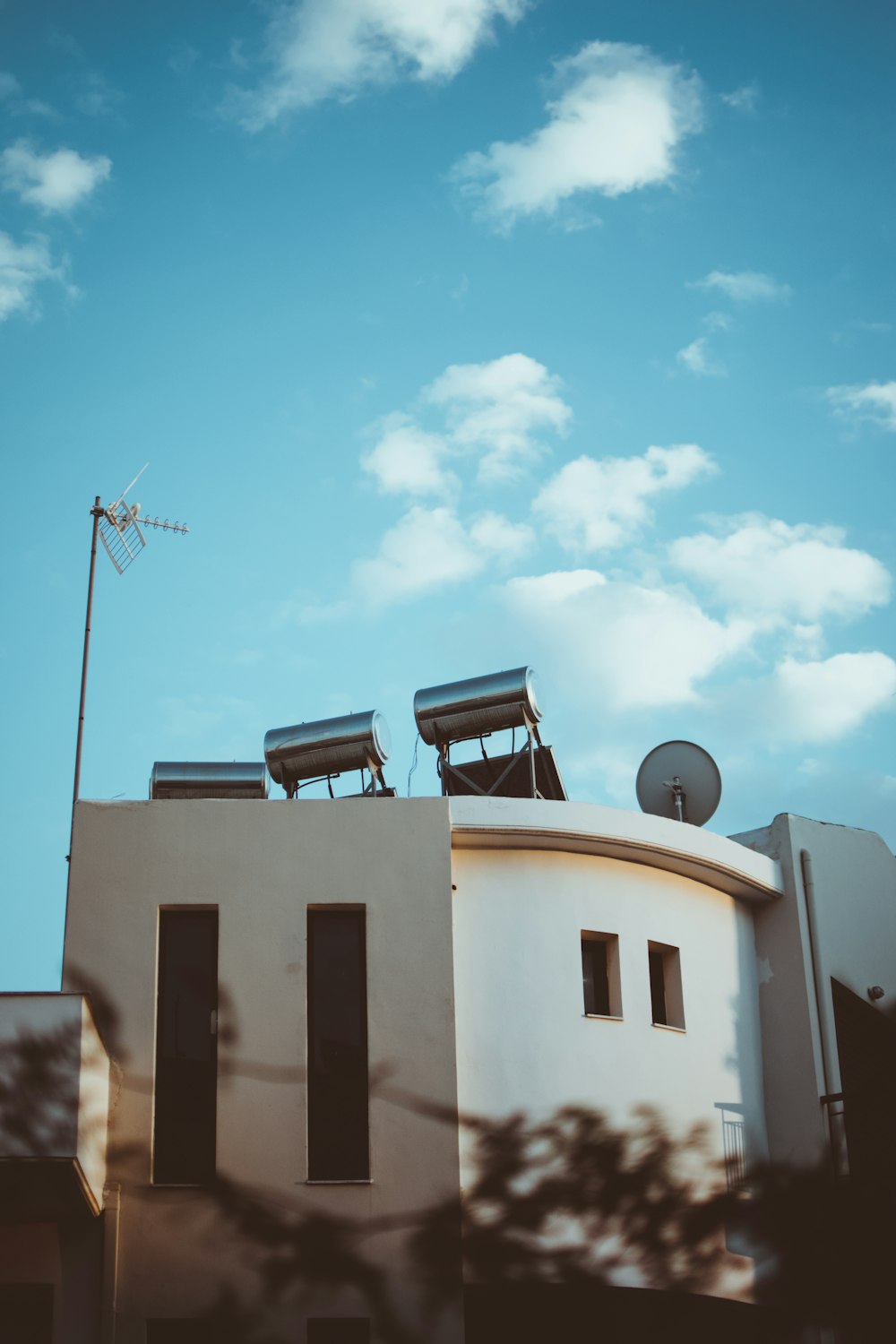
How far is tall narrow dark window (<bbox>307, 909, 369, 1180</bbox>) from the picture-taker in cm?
1770

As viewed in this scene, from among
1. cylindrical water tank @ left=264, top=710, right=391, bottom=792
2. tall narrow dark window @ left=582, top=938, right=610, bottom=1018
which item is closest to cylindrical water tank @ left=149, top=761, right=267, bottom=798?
cylindrical water tank @ left=264, top=710, right=391, bottom=792

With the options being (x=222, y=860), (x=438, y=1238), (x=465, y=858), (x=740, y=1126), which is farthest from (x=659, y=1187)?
(x=222, y=860)

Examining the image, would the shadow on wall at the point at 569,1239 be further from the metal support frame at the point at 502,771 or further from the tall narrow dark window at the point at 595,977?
the metal support frame at the point at 502,771

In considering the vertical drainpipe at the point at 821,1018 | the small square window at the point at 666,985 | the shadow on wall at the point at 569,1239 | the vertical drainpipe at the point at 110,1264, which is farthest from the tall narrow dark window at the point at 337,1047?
the vertical drainpipe at the point at 821,1018

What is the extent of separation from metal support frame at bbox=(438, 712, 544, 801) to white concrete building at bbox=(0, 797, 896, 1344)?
212 cm

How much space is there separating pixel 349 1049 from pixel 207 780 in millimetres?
4462

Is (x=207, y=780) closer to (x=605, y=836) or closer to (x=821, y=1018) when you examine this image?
(x=605, y=836)

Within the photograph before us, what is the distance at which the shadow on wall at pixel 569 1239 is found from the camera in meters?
17.0

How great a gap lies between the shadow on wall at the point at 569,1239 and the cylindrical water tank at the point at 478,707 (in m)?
5.42

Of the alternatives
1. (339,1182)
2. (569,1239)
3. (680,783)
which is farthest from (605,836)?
(339,1182)

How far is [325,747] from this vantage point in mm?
21844

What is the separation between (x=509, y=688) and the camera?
21.8 meters

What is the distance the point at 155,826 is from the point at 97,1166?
12.2ft

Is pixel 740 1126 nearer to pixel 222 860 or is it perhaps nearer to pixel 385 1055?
pixel 385 1055
